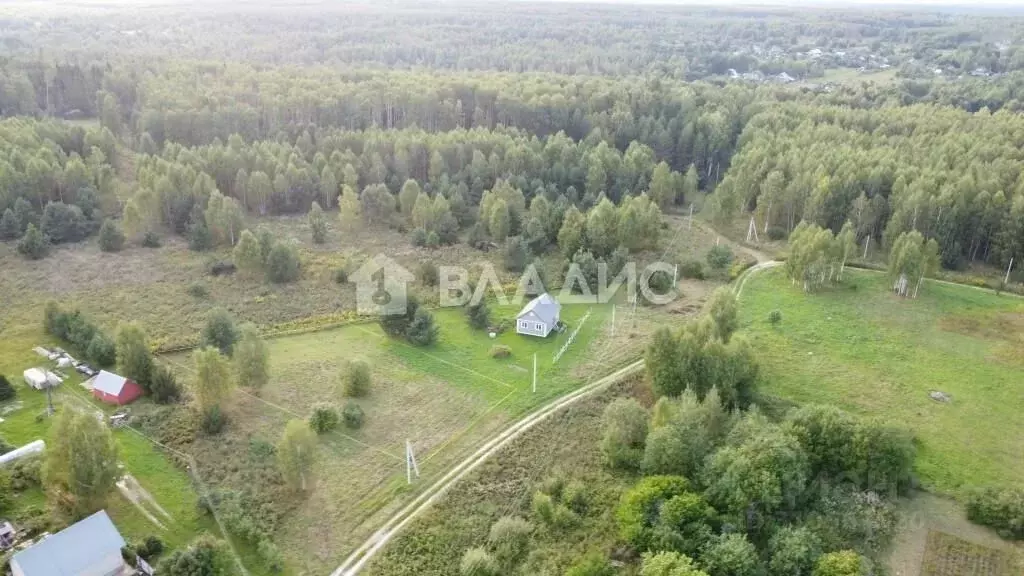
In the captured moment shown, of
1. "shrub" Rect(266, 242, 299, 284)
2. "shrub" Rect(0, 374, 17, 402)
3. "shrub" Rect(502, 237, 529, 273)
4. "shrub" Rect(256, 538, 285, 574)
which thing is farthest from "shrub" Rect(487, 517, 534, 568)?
"shrub" Rect(266, 242, 299, 284)

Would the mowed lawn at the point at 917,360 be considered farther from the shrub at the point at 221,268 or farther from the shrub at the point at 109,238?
the shrub at the point at 109,238

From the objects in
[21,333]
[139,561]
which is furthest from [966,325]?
[21,333]

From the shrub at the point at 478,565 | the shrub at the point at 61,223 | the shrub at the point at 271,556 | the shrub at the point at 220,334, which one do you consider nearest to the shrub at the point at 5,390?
the shrub at the point at 220,334

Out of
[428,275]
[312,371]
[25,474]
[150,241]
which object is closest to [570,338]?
[428,275]

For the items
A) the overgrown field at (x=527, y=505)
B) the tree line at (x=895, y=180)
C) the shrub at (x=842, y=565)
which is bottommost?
the overgrown field at (x=527, y=505)

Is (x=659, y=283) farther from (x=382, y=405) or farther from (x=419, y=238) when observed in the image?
(x=382, y=405)

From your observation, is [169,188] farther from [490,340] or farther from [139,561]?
[139,561]
